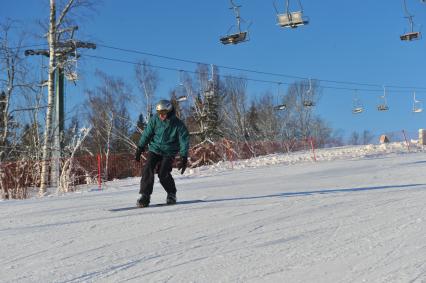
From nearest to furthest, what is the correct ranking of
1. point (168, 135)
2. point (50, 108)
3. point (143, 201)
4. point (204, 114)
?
point (143, 201), point (168, 135), point (50, 108), point (204, 114)

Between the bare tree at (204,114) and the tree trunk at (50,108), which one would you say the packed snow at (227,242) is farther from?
the bare tree at (204,114)

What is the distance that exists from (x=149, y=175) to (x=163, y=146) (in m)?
0.44

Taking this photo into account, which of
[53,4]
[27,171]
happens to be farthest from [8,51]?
[27,171]

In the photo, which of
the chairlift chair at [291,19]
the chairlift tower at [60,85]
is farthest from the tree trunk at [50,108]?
the chairlift chair at [291,19]

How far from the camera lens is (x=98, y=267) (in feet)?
11.8

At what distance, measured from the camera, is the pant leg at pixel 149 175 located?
7.04 metres

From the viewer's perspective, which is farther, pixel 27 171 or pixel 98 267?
pixel 27 171

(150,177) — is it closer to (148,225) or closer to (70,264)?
(148,225)

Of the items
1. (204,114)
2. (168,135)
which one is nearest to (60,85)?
(168,135)

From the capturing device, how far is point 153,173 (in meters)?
7.09

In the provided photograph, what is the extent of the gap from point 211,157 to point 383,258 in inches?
1173

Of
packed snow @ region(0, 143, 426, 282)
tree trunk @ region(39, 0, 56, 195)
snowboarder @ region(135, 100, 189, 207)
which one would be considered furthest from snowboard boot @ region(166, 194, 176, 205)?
tree trunk @ region(39, 0, 56, 195)

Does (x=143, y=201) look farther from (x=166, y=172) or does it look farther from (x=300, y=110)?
(x=300, y=110)

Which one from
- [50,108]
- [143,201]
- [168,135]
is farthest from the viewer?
[50,108]
